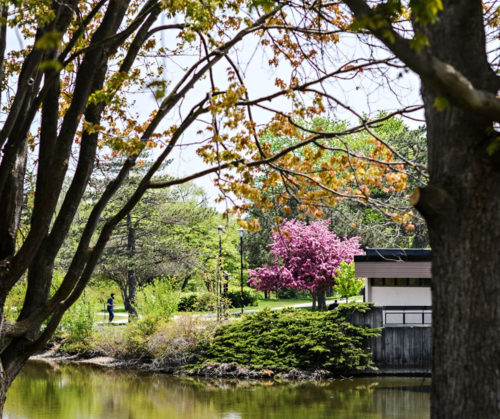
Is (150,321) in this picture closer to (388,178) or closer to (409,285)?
(409,285)

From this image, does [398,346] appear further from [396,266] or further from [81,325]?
[81,325]

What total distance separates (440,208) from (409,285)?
18886 millimetres

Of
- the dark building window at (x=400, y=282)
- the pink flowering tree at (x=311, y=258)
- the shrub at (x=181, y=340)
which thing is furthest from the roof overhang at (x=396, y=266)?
the pink flowering tree at (x=311, y=258)

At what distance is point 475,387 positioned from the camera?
3.11 metres

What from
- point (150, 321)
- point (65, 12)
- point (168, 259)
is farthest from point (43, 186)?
point (168, 259)

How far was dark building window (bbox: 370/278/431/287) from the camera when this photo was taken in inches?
843

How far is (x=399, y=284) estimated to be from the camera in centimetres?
2158

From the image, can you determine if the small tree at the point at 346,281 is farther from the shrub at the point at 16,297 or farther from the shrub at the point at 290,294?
the shrub at the point at 290,294

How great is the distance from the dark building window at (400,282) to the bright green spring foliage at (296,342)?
10.3 ft

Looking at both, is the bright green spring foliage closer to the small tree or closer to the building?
the building

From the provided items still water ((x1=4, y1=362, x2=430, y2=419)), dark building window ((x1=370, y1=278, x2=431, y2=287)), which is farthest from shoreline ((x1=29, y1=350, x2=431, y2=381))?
dark building window ((x1=370, y1=278, x2=431, y2=287))

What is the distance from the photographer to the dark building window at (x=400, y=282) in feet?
70.3

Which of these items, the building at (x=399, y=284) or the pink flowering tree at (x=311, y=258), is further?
the pink flowering tree at (x=311, y=258)

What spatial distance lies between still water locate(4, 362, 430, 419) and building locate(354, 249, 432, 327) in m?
1.79
